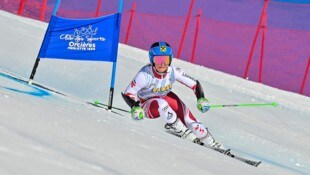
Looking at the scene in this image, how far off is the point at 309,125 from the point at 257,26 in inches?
247

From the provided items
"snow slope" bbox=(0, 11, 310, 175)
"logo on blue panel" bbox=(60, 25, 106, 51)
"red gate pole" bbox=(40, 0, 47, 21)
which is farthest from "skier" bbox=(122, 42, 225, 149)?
"red gate pole" bbox=(40, 0, 47, 21)

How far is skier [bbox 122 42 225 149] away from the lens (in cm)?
596

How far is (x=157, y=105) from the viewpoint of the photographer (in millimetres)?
6129

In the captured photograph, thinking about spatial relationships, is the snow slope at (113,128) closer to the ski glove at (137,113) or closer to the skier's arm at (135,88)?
the ski glove at (137,113)

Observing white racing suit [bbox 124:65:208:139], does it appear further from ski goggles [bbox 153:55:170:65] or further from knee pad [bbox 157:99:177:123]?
ski goggles [bbox 153:55:170:65]

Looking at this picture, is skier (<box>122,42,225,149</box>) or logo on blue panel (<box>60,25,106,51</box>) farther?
logo on blue panel (<box>60,25,106,51</box>)

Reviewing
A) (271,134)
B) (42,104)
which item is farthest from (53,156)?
(271,134)

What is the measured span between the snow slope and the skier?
0.26 meters

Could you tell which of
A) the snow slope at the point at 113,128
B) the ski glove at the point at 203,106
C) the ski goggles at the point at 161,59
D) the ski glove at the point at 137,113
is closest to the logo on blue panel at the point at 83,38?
the snow slope at the point at 113,128

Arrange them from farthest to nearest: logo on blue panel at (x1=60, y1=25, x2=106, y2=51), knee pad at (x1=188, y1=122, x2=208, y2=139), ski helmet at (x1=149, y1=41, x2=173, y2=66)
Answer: logo on blue panel at (x1=60, y1=25, x2=106, y2=51), ski helmet at (x1=149, y1=41, x2=173, y2=66), knee pad at (x1=188, y1=122, x2=208, y2=139)

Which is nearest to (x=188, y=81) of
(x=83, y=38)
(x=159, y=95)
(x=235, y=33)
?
(x=159, y=95)

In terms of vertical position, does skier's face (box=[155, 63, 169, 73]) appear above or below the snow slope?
above

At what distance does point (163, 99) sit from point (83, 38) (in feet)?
3.62

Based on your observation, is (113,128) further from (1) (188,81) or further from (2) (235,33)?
(2) (235,33)
